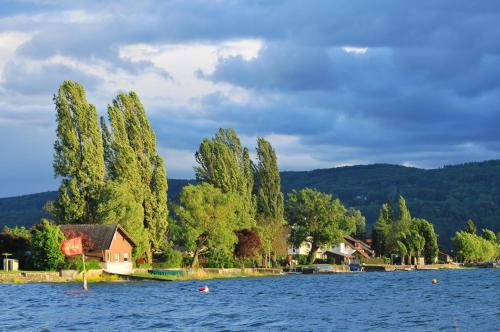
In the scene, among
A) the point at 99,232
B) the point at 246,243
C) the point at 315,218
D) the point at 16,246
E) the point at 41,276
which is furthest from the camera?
the point at 315,218

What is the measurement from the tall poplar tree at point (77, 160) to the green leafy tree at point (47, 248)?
6.64 metres

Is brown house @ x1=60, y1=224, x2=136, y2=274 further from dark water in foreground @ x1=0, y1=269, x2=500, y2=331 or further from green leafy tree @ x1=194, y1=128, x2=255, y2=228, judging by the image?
green leafy tree @ x1=194, y1=128, x2=255, y2=228

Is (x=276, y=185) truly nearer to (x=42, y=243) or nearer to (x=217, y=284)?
(x=217, y=284)

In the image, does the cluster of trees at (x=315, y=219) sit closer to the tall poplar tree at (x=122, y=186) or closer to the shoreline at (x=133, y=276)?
the shoreline at (x=133, y=276)

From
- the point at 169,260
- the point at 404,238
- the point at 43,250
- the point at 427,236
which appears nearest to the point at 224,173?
the point at 169,260

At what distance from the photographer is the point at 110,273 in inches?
3716

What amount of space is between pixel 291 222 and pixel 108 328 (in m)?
106

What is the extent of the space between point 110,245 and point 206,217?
1901cm

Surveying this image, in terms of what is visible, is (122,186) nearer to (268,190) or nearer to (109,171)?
(109,171)

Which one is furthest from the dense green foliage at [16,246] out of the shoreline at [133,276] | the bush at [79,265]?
the shoreline at [133,276]

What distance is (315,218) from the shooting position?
14862 cm

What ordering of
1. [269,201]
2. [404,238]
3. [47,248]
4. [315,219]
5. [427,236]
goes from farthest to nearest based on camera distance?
[427,236], [404,238], [315,219], [269,201], [47,248]

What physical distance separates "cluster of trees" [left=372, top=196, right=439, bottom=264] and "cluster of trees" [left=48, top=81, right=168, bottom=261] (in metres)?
86.2

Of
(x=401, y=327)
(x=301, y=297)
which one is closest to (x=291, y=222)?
(x=301, y=297)
